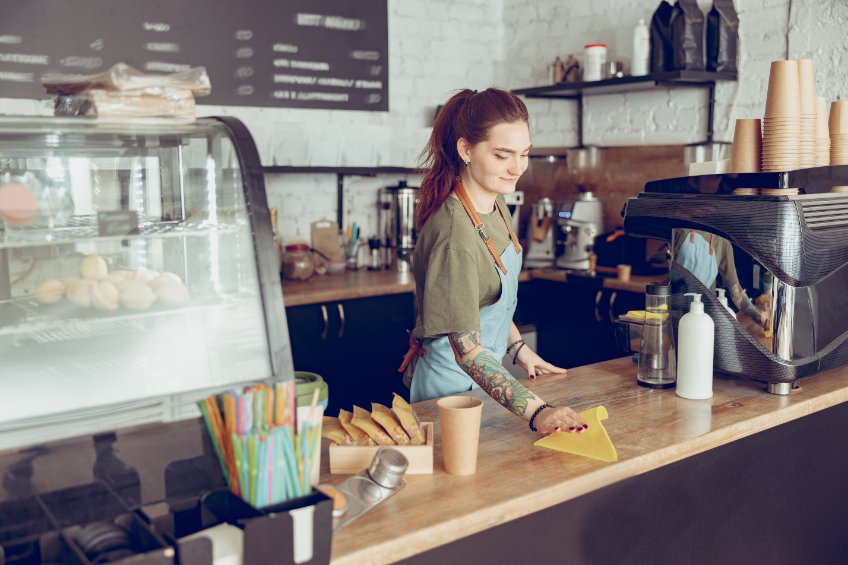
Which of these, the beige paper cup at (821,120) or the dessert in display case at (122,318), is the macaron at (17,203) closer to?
the dessert in display case at (122,318)

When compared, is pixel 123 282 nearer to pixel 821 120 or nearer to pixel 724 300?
pixel 724 300

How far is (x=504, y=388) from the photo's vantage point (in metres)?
1.91

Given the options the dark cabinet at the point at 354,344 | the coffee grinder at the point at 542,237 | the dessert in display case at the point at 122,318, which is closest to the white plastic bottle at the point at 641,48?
the coffee grinder at the point at 542,237

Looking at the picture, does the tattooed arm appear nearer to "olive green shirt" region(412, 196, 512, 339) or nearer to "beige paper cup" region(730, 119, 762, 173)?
"olive green shirt" region(412, 196, 512, 339)

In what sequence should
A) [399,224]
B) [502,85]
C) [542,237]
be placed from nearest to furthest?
[542,237] < [399,224] < [502,85]

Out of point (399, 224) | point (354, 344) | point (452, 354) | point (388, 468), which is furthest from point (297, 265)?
point (388, 468)

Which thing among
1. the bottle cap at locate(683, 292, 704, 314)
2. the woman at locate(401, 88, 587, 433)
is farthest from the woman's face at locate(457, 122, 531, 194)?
the bottle cap at locate(683, 292, 704, 314)

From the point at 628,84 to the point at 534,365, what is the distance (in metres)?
2.27

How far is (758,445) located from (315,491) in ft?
4.08

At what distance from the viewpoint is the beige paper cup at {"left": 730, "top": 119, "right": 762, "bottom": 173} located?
2.33 meters

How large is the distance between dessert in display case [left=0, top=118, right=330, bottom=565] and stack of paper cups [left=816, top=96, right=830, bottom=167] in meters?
1.57

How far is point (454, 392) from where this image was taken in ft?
7.89

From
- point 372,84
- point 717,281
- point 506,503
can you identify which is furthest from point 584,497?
point 372,84

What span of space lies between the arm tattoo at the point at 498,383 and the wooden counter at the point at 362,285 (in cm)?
188
